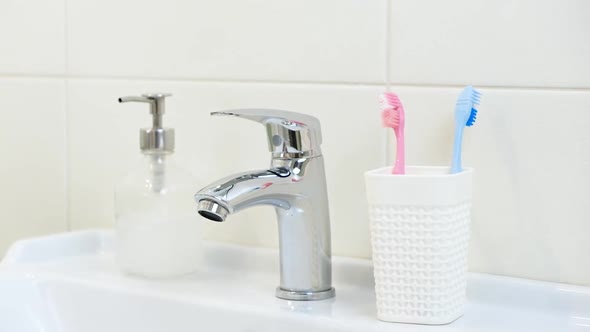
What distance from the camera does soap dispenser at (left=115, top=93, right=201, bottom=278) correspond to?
91 centimetres

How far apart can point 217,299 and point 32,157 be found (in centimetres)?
41

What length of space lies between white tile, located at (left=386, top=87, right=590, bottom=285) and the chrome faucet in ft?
0.40

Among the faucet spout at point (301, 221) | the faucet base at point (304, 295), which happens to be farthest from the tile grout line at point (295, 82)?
the faucet base at point (304, 295)

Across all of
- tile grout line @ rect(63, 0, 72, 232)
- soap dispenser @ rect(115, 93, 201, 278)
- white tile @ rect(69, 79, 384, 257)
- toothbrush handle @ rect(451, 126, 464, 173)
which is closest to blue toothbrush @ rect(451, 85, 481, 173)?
toothbrush handle @ rect(451, 126, 464, 173)

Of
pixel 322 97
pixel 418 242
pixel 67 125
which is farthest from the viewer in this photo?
pixel 67 125

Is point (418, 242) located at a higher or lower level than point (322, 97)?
lower

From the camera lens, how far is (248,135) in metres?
0.94

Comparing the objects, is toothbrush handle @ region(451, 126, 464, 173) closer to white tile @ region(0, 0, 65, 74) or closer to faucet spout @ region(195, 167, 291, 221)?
faucet spout @ region(195, 167, 291, 221)

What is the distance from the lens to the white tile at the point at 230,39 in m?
0.87

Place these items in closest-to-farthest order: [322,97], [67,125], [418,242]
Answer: [418,242] → [322,97] → [67,125]

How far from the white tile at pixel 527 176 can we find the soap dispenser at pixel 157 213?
275 millimetres

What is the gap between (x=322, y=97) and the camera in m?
0.90

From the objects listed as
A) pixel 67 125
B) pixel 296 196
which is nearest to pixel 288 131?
pixel 296 196

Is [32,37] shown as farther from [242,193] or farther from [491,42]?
[491,42]
